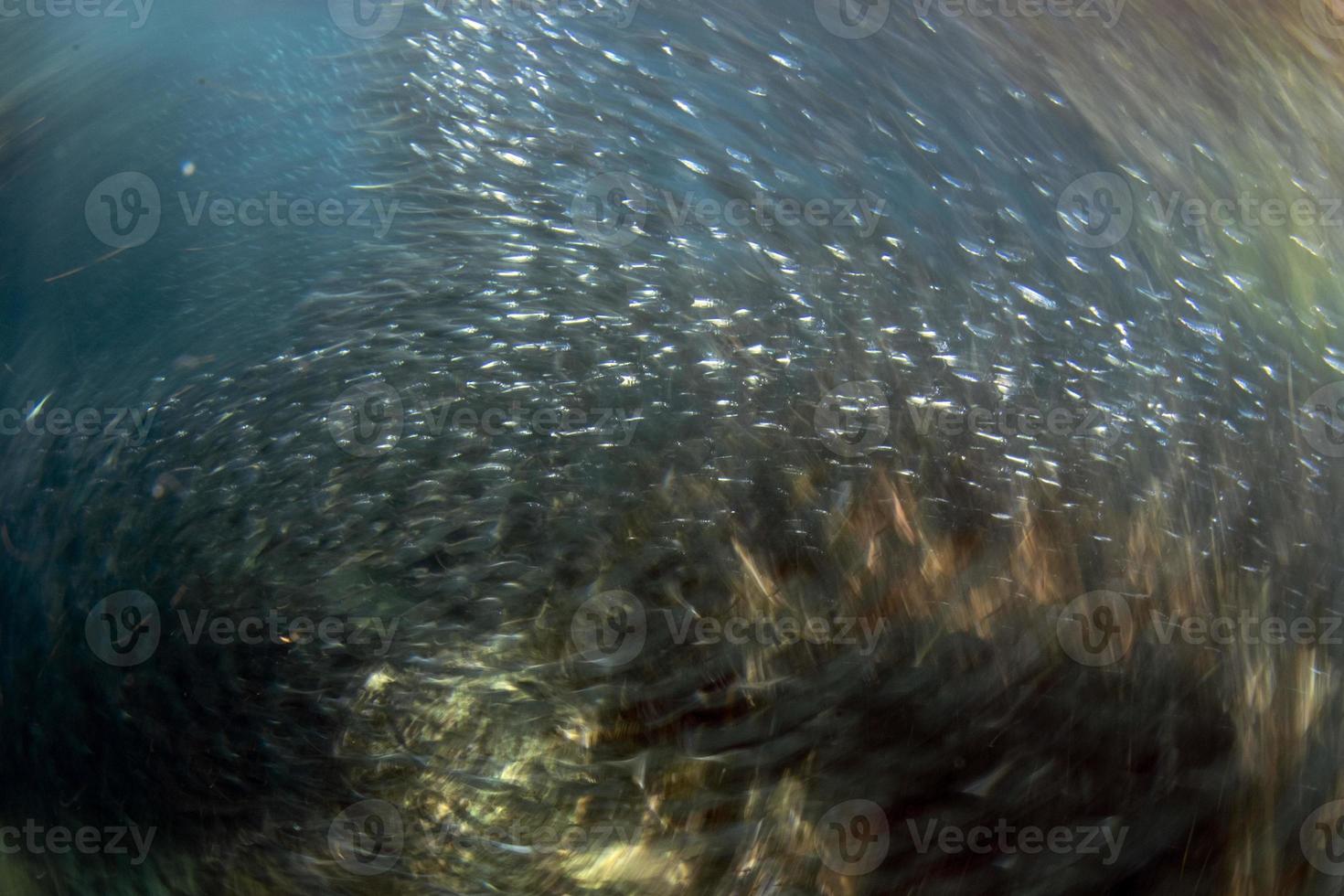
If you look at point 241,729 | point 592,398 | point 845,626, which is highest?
point 592,398

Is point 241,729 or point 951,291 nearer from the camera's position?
point 241,729

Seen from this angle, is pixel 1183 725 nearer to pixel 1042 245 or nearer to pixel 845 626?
pixel 845 626

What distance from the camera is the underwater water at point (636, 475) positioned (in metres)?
0.67

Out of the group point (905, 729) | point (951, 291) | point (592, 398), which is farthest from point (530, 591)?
point (951, 291)

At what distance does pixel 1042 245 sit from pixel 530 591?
47cm

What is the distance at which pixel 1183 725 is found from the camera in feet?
2.36

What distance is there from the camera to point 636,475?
2.32ft

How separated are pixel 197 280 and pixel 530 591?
348mm

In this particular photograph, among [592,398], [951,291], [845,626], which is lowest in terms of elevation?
[845,626]

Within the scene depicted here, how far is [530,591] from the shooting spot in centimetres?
69

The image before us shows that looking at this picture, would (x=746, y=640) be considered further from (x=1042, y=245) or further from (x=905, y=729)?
(x=1042, y=245)

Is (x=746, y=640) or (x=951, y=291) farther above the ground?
(x=951, y=291)

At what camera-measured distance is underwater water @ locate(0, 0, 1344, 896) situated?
0.67 m

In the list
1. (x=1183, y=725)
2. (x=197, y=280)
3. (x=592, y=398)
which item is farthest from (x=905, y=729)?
(x=197, y=280)
